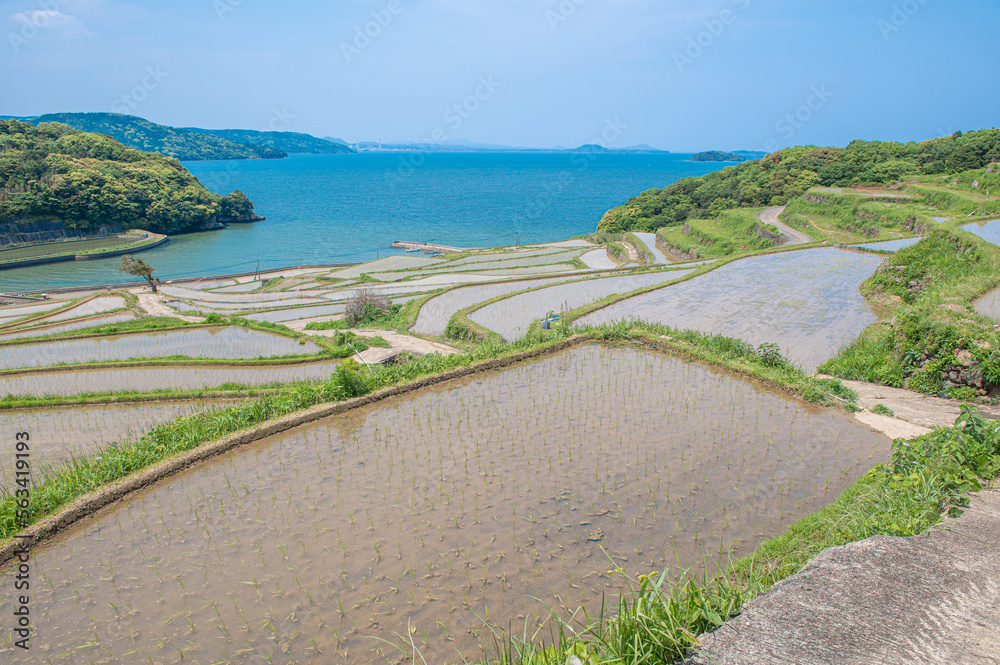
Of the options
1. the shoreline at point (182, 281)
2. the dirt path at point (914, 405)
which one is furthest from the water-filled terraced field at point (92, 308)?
the dirt path at point (914, 405)

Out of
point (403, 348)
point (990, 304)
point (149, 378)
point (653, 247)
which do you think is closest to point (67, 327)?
point (149, 378)

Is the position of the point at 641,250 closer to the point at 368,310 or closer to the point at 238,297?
the point at 368,310

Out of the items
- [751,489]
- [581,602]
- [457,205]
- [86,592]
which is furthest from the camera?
[457,205]

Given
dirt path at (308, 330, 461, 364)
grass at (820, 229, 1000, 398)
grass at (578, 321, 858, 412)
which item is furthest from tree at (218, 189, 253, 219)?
grass at (820, 229, 1000, 398)

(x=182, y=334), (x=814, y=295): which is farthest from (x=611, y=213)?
(x=182, y=334)

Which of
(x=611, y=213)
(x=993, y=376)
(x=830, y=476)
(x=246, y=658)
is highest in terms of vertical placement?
(x=611, y=213)

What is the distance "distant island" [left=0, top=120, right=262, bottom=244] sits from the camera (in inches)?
1935

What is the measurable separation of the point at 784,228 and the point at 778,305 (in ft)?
64.9

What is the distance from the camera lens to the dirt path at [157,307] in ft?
70.3

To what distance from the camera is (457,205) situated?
276 ft

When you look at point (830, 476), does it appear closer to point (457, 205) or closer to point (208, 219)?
point (208, 219)

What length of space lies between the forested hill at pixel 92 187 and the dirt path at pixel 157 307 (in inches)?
1380

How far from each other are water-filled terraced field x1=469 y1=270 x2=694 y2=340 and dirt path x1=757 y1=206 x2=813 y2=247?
30.0 ft

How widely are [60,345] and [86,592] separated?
50.9 ft
